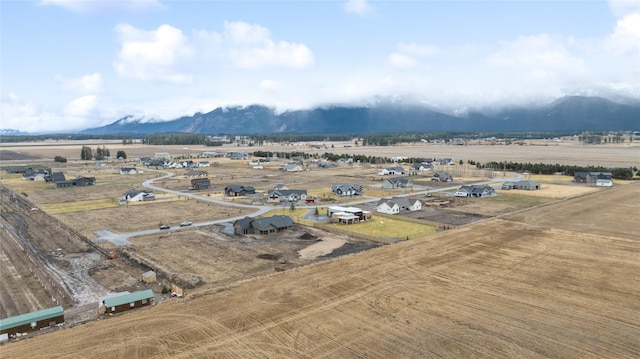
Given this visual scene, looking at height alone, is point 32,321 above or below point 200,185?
below

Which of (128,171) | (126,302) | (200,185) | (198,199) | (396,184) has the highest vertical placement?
(128,171)

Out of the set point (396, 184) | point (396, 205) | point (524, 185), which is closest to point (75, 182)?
point (396, 184)

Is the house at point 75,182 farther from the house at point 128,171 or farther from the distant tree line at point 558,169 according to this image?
the distant tree line at point 558,169

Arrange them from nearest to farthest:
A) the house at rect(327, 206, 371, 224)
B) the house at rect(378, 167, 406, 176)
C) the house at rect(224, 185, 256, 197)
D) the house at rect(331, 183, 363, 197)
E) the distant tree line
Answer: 1. the house at rect(327, 206, 371, 224)
2. the house at rect(331, 183, 363, 197)
3. the house at rect(224, 185, 256, 197)
4. the distant tree line
5. the house at rect(378, 167, 406, 176)

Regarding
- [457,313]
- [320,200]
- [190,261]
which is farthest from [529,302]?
[320,200]

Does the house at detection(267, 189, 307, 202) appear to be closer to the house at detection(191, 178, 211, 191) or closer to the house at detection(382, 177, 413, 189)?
the house at detection(191, 178, 211, 191)

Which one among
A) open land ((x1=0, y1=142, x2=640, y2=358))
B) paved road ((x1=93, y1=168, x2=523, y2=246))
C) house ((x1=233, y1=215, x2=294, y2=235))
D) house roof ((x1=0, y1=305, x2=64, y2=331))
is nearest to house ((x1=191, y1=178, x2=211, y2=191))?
paved road ((x1=93, y1=168, x2=523, y2=246))

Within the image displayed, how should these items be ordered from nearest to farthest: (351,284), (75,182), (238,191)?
(351,284) → (238,191) → (75,182)

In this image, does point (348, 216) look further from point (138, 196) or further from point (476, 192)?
point (138, 196)
